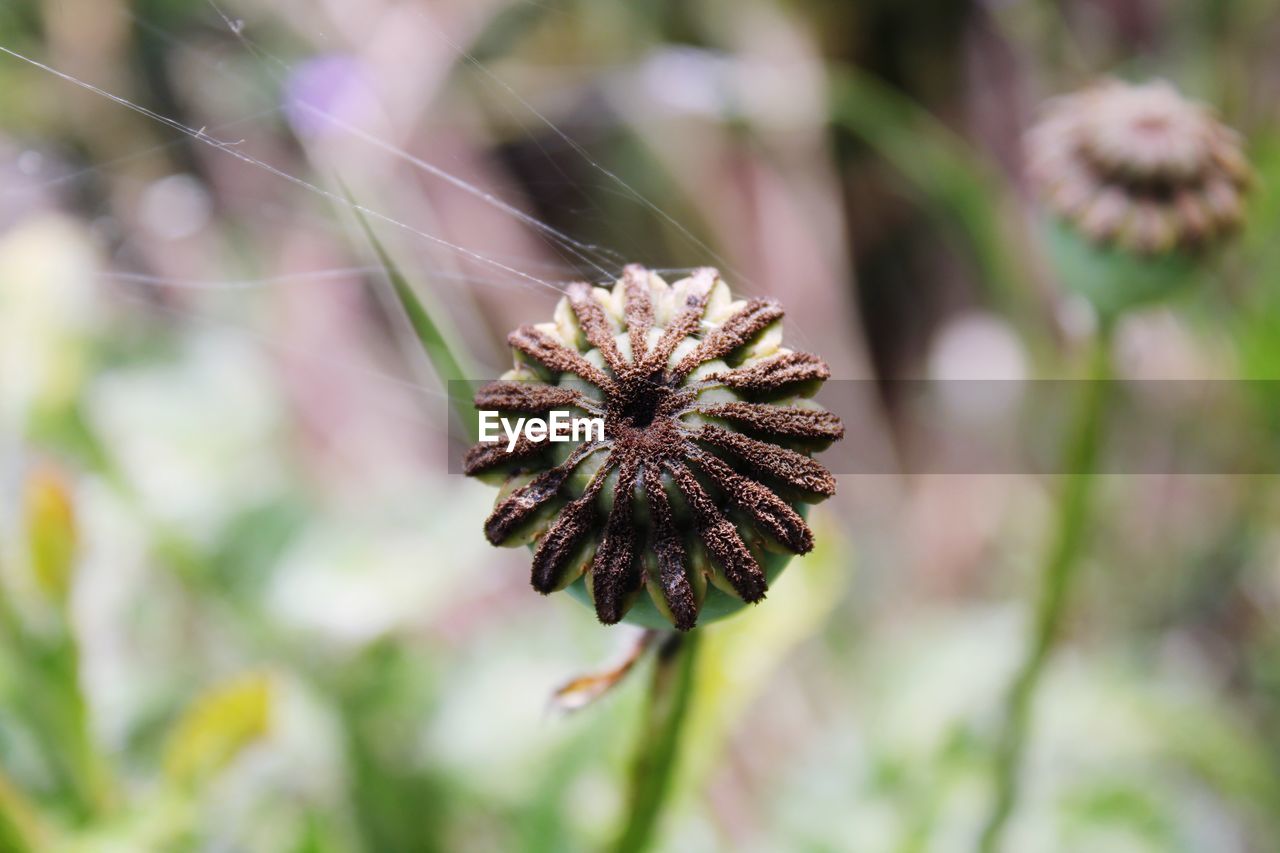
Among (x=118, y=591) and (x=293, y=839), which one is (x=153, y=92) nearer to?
(x=118, y=591)

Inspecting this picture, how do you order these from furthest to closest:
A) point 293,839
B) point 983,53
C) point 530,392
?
point 983,53, point 293,839, point 530,392

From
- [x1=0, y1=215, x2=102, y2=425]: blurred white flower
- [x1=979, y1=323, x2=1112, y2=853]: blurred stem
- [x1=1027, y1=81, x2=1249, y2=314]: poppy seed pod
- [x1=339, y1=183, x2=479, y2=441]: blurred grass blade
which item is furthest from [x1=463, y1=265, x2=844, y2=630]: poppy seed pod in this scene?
[x1=0, y1=215, x2=102, y2=425]: blurred white flower

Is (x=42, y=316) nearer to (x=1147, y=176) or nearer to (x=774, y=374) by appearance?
(x=774, y=374)

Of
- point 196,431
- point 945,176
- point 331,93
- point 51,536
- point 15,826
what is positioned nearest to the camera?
point 15,826

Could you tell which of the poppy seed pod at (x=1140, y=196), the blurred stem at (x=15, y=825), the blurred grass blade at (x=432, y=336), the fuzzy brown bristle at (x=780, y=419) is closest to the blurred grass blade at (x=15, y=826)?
the blurred stem at (x=15, y=825)

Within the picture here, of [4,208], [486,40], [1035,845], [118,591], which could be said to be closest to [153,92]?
[486,40]

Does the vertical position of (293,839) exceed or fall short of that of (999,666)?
it exceeds it

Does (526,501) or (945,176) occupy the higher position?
(526,501)

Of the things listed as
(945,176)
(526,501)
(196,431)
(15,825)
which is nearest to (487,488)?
(196,431)
